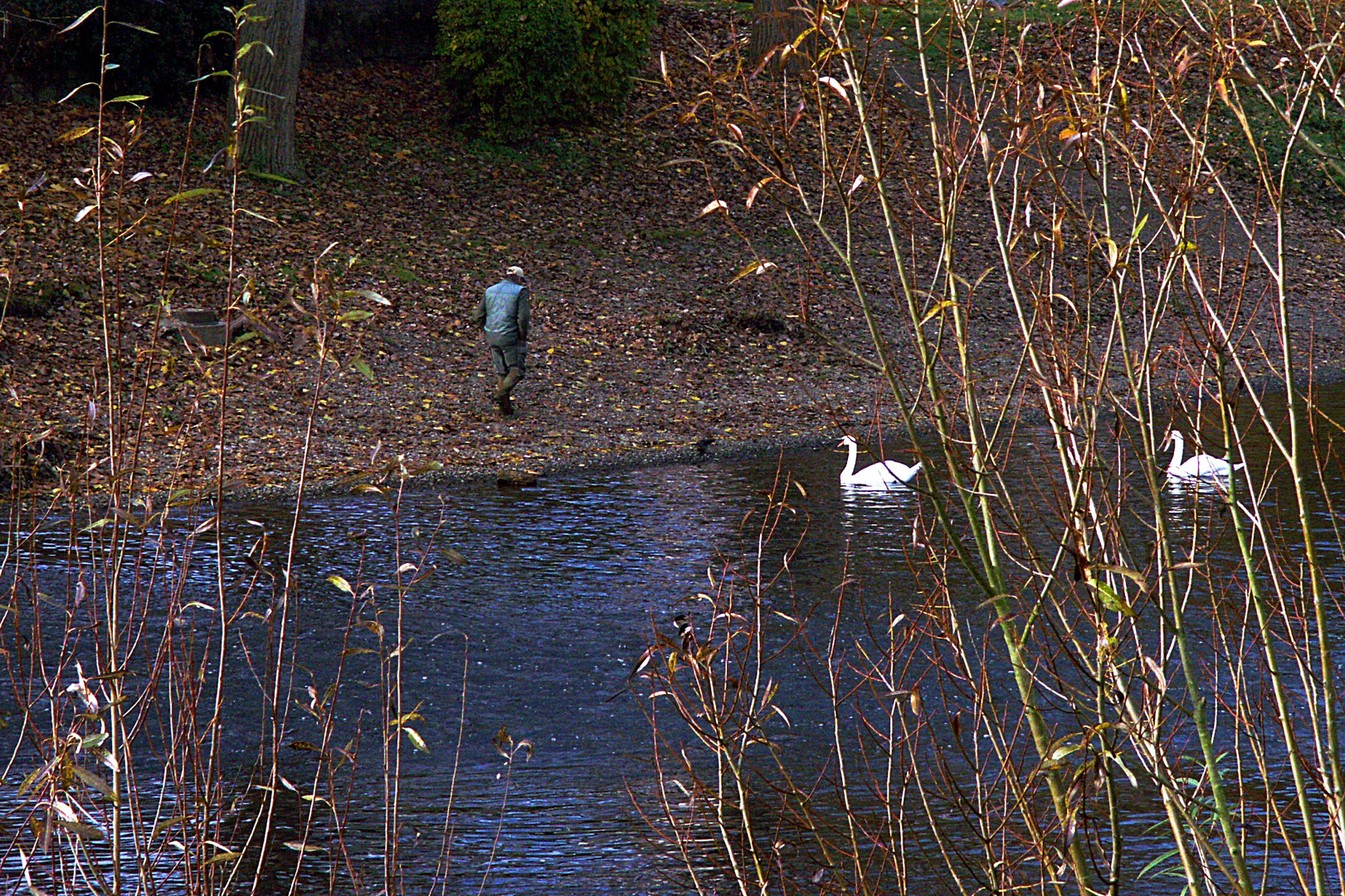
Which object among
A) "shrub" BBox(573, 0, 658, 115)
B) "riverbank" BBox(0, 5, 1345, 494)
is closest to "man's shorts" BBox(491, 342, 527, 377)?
"riverbank" BBox(0, 5, 1345, 494)

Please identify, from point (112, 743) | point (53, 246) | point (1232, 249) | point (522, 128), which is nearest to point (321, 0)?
point (522, 128)

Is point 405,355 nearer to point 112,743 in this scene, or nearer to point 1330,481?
point 1330,481

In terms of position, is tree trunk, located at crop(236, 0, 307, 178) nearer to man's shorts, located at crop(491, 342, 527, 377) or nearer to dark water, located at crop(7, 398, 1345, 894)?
man's shorts, located at crop(491, 342, 527, 377)

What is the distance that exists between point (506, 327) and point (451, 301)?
145 inches

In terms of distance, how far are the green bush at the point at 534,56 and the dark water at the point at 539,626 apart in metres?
10.3

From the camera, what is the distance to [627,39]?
22953 millimetres

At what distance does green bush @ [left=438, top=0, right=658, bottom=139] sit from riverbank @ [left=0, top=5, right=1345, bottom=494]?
56cm

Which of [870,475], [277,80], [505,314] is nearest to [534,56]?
[277,80]

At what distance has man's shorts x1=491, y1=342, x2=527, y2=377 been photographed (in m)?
14.7

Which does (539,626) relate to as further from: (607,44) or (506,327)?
(607,44)

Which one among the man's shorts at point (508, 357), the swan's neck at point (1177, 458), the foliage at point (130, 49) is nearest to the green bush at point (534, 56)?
the foliage at point (130, 49)

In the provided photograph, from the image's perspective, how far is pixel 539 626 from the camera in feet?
27.6

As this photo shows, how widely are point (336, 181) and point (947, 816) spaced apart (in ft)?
54.9

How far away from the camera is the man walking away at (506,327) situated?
14672 millimetres
